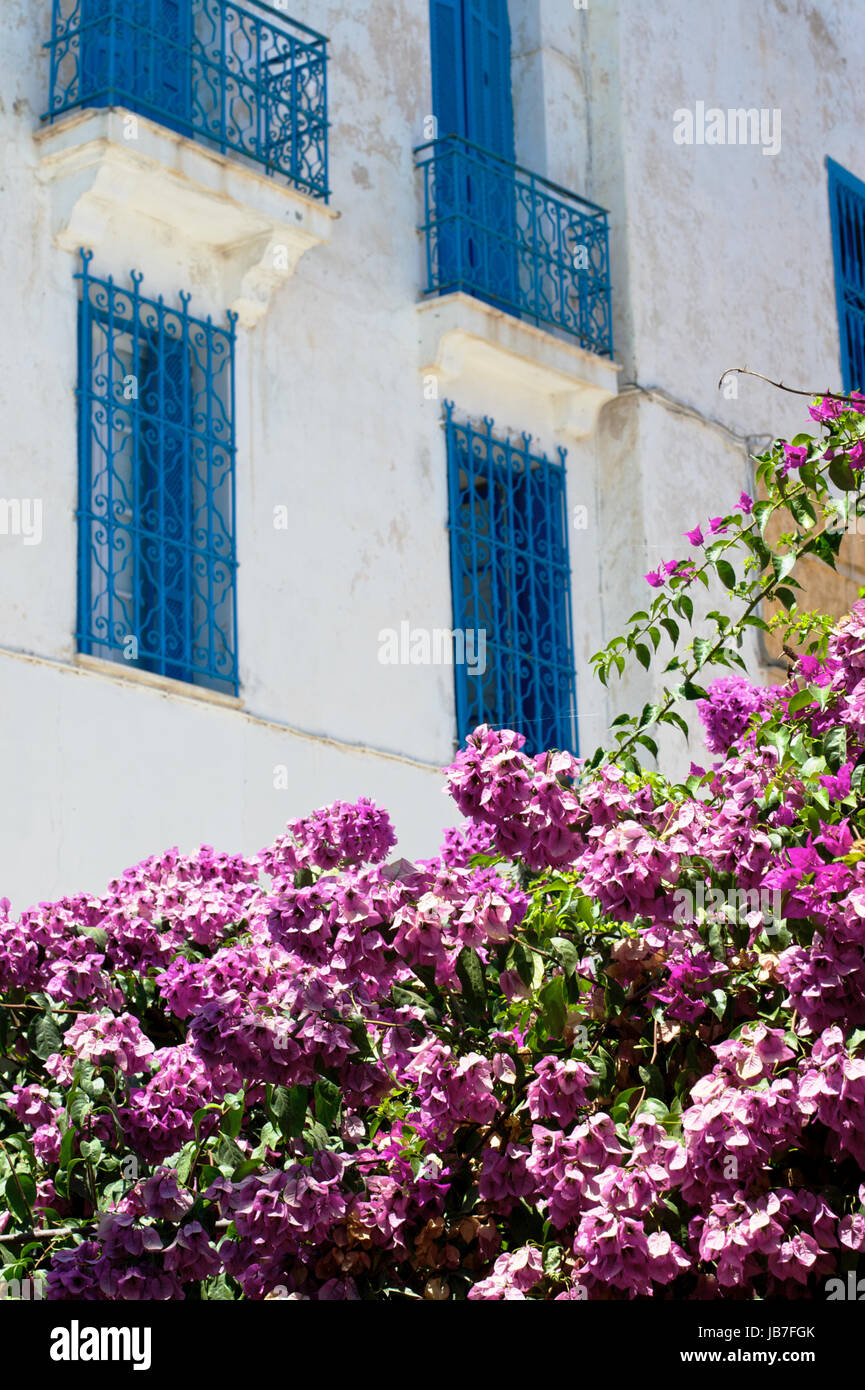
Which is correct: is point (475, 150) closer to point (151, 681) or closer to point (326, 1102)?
point (151, 681)

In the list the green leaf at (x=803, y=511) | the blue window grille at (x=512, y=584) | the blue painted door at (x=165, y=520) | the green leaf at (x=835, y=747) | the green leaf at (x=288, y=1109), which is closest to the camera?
the green leaf at (x=288, y=1109)

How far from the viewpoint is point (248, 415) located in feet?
33.0

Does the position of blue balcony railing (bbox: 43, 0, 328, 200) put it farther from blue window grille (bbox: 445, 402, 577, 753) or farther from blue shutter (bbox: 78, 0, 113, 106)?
blue window grille (bbox: 445, 402, 577, 753)

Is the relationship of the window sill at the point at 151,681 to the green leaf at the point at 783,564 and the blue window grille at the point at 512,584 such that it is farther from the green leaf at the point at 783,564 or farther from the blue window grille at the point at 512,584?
the green leaf at the point at 783,564

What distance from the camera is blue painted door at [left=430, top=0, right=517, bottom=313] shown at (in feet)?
37.1

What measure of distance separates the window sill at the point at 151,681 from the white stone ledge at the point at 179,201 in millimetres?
1938

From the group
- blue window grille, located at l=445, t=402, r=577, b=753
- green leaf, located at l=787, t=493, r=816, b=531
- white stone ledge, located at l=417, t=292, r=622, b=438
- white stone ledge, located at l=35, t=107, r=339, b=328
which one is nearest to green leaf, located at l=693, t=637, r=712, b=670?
green leaf, located at l=787, t=493, r=816, b=531

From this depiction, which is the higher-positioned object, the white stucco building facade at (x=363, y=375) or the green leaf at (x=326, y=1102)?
the white stucco building facade at (x=363, y=375)

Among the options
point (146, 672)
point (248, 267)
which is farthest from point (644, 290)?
point (146, 672)

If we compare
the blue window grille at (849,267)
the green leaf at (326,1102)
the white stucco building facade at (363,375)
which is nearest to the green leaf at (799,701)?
the green leaf at (326,1102)

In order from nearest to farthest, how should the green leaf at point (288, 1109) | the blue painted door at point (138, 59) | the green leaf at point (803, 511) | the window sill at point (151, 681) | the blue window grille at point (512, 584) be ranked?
the green leaf at point (288, 1109) → the green leaf at point (803, 511) → the window sill at point (151, 681) → the blue painted door at point (138, 59) → the blue window grille at point (512, 584)

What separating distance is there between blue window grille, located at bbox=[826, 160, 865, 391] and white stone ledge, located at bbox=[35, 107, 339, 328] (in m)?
5.36

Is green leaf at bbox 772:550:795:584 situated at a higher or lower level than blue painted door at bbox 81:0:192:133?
lower

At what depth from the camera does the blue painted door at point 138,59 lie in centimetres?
938
